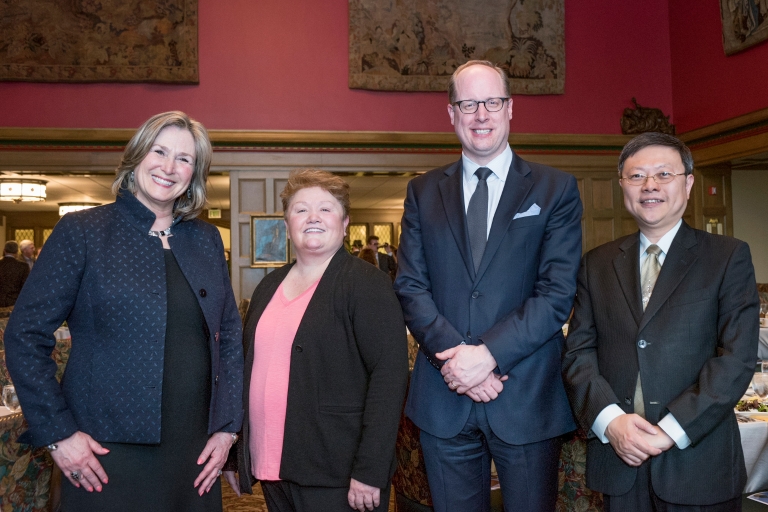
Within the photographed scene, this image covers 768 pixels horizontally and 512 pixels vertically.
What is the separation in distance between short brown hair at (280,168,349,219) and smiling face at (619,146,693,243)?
2.75ft

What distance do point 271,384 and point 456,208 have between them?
0.77 meters

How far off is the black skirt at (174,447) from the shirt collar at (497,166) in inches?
35.7

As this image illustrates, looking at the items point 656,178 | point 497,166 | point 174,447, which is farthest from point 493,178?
point 174,447

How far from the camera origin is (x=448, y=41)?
25.9 feet

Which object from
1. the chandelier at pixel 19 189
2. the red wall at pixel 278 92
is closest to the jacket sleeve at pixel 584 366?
the red wall at pixel 278 92

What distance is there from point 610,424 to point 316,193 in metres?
1.08

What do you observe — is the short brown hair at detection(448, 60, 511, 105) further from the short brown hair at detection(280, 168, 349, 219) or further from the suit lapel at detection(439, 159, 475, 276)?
the short brown hair at detection(280, 168, 349, 219)

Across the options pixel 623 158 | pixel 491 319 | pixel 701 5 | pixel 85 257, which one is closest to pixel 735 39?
pixel 701 5

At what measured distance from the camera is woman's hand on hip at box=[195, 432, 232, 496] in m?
1.76

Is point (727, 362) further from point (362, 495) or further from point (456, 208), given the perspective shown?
point (362, 495)

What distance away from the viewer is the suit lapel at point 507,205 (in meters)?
1.83

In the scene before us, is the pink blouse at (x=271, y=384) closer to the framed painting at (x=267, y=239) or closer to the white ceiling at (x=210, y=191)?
the framed painting at (x=267, y=239)

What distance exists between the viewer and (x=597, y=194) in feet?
27.4

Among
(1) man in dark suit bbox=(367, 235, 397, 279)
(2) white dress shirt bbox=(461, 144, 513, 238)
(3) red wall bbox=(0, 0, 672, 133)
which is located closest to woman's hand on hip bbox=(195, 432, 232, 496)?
(2) white dress shirt bbox=(461, 144, 513, 238)
